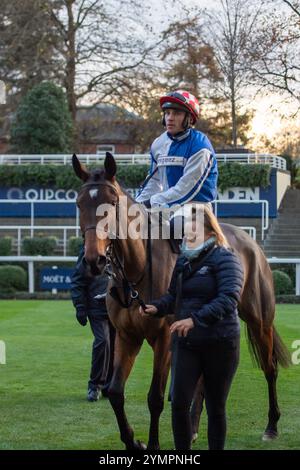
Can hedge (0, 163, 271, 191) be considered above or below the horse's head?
above

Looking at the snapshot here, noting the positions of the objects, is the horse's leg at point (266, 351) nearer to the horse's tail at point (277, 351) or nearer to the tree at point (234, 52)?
the horse's tail at point (277, 351)

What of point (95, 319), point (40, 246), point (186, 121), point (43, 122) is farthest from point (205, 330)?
point (43, 122)

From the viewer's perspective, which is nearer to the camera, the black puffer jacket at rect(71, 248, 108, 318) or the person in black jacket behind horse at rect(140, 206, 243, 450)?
the person in black jacket behind horse at rect(140, 206, 243, 450)

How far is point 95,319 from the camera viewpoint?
27.4 ft

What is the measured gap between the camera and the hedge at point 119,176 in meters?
28.7

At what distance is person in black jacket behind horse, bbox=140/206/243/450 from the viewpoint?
16.1 ft

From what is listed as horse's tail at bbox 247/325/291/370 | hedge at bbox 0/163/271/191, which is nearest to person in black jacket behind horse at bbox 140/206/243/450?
horse's tail at bbox 247/325/291/370

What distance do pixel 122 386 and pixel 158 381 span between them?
0.81ft

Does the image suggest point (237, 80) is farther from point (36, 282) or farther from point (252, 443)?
point (252, 443)

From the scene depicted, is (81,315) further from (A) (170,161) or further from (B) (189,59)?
(B) (189,59)

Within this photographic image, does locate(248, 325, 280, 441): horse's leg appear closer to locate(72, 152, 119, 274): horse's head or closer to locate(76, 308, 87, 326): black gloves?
locate(76, 308, 87, 326): black gloves

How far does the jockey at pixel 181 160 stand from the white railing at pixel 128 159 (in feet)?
74.9

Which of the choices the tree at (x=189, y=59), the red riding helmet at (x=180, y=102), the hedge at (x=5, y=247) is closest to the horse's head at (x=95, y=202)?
the red riding helmet at (x=180, y=102)

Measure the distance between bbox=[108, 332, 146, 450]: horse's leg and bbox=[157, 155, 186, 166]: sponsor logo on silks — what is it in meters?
1.33
